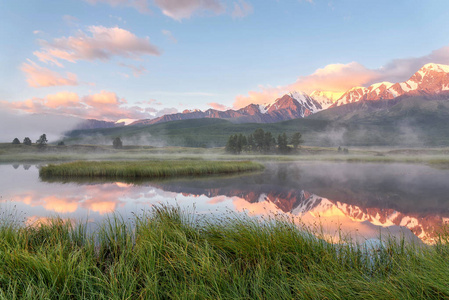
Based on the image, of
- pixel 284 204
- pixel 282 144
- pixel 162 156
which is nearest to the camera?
pixel 284 204

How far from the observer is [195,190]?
926 inches

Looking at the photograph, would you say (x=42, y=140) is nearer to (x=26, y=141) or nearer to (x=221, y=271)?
(x=26, y=141)

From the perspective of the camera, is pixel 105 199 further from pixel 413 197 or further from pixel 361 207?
pixel 413 197

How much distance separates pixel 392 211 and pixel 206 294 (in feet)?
51.4

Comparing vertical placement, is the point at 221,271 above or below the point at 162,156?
above

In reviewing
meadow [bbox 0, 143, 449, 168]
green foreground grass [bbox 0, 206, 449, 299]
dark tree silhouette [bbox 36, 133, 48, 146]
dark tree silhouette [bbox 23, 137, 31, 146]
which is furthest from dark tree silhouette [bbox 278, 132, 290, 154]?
green foreground grass [bbox 0, 206, 449, 299]

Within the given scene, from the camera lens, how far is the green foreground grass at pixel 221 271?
14.5 feet

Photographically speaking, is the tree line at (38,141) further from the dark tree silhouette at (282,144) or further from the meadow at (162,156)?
the dark tree silhouette at (282,144)

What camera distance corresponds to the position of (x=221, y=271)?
207 inches

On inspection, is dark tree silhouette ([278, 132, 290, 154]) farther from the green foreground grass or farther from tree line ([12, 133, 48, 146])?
the green foreground grass

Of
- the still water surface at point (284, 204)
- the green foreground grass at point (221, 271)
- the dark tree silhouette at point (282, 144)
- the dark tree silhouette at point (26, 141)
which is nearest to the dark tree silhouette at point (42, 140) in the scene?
the dark tree silhouette at point (26, 141)

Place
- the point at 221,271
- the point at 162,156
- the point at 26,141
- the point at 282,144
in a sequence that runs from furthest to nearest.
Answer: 1. the point at 282,144
2. the point at 26,141
3. the point at 162,156
4. the point at 221,271

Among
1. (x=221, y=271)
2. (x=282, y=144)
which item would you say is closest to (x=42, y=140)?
(x=282, y=144)

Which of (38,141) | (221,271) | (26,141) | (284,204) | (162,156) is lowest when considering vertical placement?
(284,204)
